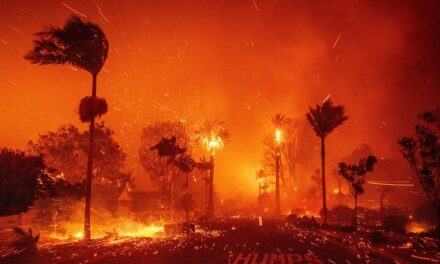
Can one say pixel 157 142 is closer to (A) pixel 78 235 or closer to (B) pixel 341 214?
(B) pixel 341 214

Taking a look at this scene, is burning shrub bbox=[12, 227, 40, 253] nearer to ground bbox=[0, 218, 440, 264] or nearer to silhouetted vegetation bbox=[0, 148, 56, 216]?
ground bbox=[0, 218, 440, 264]

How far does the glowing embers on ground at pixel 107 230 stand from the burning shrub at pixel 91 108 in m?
7.01

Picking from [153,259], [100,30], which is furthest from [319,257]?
[100,30]

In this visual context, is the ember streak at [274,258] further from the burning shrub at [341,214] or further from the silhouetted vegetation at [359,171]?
the burning shrub at [341,214]

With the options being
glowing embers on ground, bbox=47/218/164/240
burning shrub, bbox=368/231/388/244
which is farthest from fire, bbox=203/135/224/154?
burning shrub, bbox=368/231/388/244

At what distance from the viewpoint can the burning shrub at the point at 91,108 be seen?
81.3ft

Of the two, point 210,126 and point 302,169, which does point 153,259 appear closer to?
point 210,126

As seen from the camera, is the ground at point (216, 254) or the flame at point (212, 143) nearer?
the ground at point (216, 254)

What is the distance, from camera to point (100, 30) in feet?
79.2

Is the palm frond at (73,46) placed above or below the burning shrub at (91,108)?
above

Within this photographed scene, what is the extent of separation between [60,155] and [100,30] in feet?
108

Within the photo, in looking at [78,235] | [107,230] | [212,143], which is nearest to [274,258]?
[78,235]

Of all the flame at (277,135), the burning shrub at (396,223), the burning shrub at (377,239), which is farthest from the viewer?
the flame at (277,135)

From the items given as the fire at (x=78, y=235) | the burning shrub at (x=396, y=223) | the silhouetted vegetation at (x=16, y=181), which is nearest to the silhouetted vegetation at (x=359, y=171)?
the burning shrub at (x=396, y=223)
